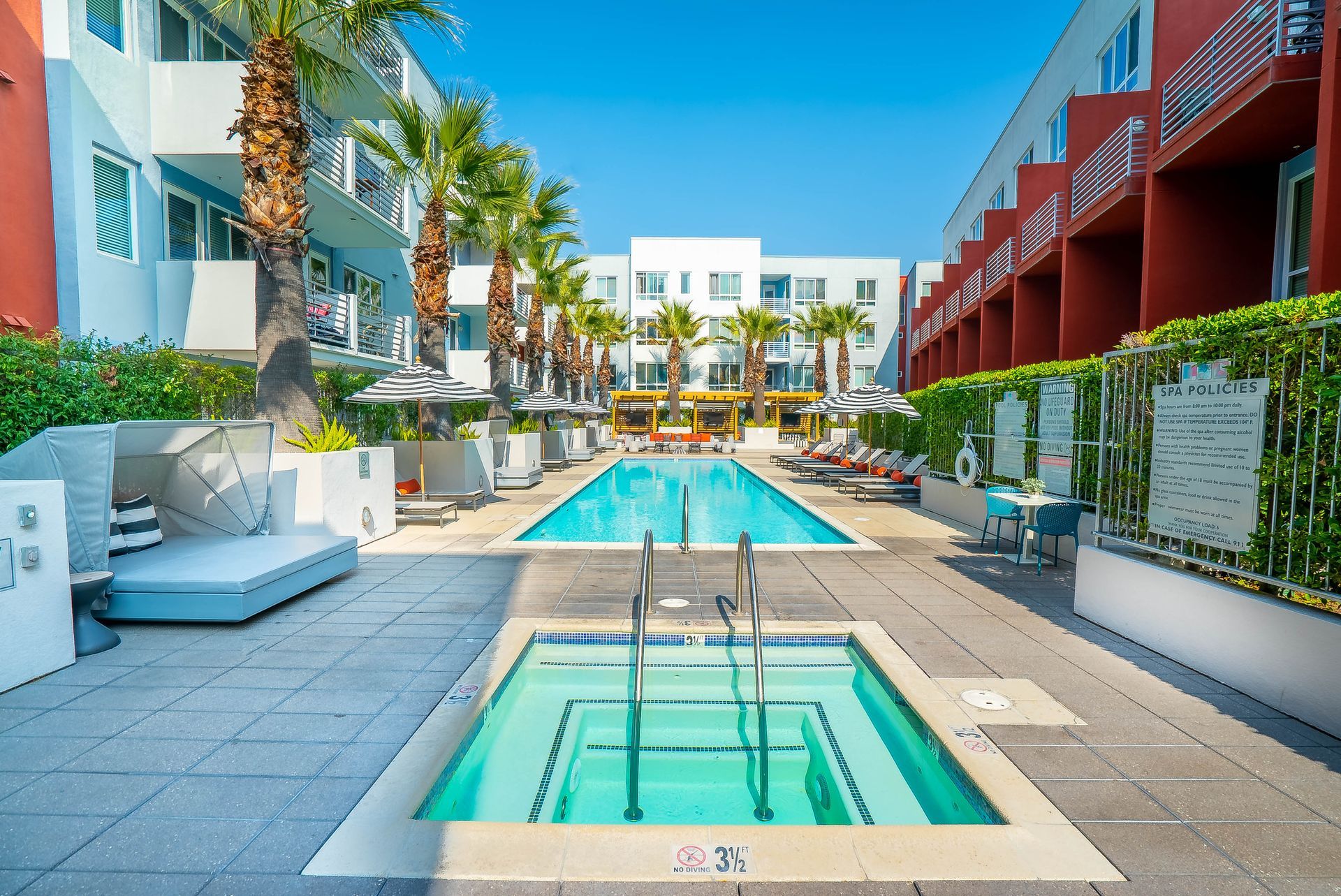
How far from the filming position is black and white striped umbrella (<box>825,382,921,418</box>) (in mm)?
13938

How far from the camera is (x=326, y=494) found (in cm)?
784

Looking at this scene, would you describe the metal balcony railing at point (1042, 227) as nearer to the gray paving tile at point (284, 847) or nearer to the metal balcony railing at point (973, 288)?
the metal balcony railing at point (973, 288)

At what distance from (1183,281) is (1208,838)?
30.0ft

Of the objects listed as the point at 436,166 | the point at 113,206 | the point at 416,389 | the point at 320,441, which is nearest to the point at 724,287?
the point at 436,166

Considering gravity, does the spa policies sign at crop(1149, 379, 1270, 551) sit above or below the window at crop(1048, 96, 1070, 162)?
below

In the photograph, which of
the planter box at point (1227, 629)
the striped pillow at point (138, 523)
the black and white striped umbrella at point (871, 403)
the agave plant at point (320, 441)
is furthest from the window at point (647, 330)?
the planter box at point (1227, 629)

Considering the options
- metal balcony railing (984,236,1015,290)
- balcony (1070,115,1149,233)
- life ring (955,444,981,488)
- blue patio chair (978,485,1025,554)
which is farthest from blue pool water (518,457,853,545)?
metal balcony railing (984,236,1015,290)

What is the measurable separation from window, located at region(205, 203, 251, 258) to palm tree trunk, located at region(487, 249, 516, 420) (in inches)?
220

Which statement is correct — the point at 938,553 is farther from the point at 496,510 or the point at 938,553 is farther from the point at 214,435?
the point at 214,435

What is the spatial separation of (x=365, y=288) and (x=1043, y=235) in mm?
16485

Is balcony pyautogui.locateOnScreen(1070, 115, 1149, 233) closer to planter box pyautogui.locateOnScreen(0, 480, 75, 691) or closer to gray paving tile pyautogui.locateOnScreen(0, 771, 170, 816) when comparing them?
gray paving tile pyautogui.locateOnScreen(0, 771, 170, 816)

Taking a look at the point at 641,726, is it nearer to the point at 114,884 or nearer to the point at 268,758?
the point at 268,758

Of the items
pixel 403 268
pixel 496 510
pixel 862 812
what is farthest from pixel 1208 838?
pixel 403 268

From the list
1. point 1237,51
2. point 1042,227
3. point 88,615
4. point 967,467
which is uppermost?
point 1237,51
